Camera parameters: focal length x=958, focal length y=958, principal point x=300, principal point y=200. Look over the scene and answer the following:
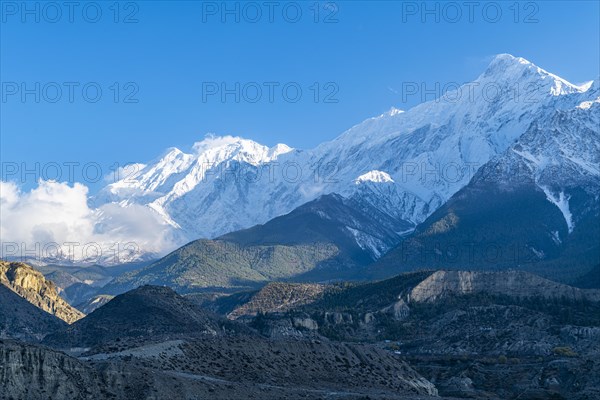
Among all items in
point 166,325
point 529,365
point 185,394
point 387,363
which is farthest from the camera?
point 166,325

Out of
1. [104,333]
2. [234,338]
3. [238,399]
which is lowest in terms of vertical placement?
[238,399]

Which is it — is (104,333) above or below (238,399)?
above

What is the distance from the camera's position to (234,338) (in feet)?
405

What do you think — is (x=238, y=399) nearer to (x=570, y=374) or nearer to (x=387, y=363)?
(x=387, y=363)

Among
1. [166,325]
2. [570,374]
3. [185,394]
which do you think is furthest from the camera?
[166,325]

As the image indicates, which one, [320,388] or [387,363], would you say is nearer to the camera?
[320,388]

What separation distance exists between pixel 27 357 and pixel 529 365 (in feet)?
378

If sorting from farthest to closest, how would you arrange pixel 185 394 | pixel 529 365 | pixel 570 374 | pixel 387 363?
pixel 529 365 → pixel 570 374 → pixel 387 363 → pixel 185 394

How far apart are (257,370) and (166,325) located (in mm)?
83629

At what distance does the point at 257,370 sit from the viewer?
114 metres

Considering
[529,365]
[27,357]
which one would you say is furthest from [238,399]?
[529,365]

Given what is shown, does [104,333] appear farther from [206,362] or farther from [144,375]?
[144,375]

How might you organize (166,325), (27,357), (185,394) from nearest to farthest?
(27,357) < (185,394) < (166,325)

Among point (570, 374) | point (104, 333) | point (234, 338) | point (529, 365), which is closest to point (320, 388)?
point (234, 338)
